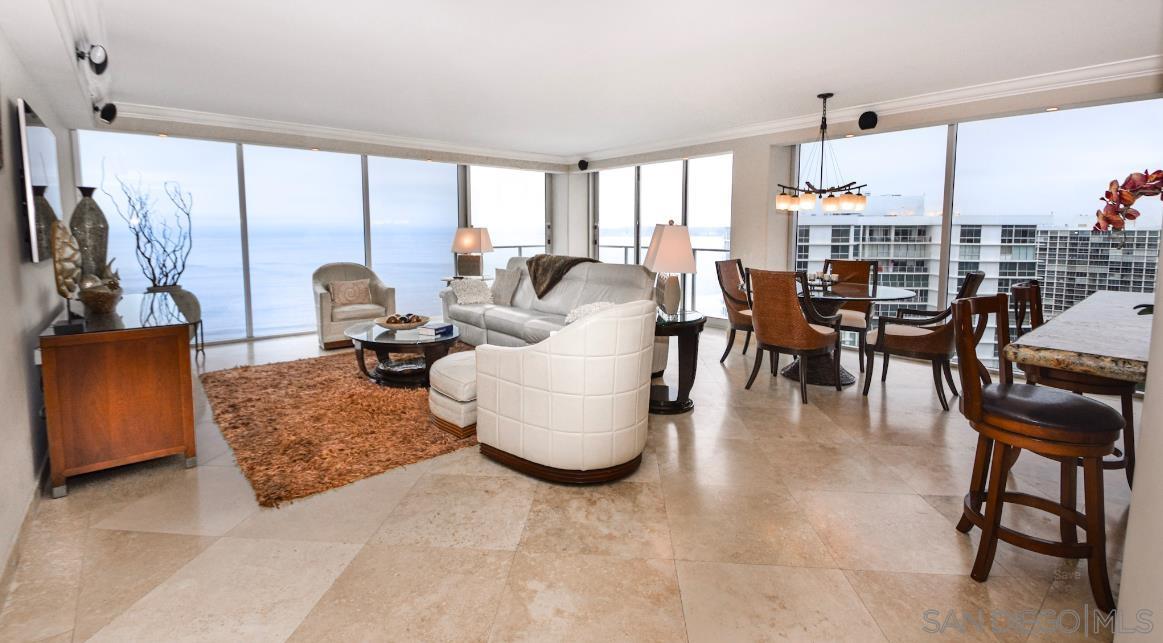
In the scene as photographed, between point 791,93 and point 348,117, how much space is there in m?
4.30

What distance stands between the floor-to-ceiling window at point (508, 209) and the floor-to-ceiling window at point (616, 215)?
3.35ft

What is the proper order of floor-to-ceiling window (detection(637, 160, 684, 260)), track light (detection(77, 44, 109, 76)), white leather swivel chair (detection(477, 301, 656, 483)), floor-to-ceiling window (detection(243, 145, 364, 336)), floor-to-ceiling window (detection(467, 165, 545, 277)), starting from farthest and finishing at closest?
floor-to-ceiling window (detection(467, 165, 545, 277)) < floor-to-ceiling window (detection(637, 160, 684, 260)) < floor-to-ceiling window (detection(243, 145, 364, 336)) < track light (detection(77, 44, 109, 76)) < white leather swivel chair (detection(477, 301, 656, 483))

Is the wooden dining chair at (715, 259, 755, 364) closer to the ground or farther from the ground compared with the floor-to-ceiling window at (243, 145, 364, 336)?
closer to the ground

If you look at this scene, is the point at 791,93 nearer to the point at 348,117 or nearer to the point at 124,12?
the point at 348,117

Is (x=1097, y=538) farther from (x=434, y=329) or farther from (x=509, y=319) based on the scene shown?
(x=509, y=319)

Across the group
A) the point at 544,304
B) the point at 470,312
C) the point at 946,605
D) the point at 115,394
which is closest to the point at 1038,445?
the point at 946,605

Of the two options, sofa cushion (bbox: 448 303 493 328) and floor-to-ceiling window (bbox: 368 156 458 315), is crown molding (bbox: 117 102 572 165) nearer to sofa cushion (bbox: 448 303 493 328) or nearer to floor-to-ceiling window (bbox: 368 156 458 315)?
floor-to-ceiling window (bbox: 368 156 458 315)

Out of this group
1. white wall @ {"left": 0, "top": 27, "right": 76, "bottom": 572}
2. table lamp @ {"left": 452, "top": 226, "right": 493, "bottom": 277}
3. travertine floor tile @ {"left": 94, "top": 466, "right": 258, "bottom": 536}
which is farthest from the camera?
table lamp @ {"left": 452, "top": 226, "right": 493, "bottom": 277}

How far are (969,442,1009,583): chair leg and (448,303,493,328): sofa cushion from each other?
4561 millimetres

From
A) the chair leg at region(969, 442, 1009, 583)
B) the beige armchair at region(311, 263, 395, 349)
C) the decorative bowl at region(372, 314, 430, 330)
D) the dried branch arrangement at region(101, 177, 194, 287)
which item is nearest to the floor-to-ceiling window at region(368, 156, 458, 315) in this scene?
→ the beige armchair at region(311, 263, 395, 349)

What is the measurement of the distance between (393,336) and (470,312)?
1.54 meters

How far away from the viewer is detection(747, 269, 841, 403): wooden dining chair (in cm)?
432

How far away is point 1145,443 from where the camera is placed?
154 centimetres

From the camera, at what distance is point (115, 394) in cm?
286
